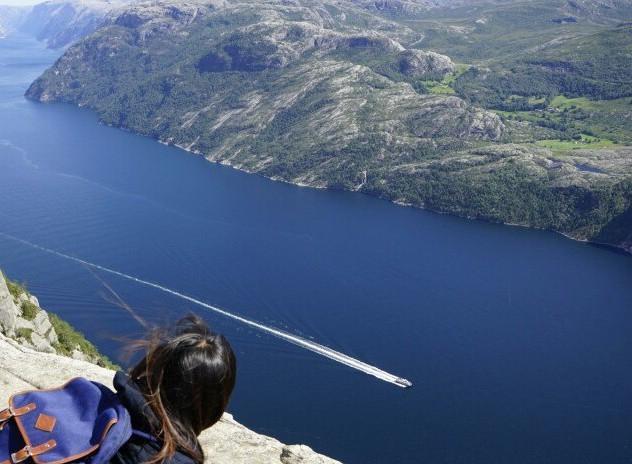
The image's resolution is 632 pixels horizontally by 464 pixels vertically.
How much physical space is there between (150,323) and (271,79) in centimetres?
17714

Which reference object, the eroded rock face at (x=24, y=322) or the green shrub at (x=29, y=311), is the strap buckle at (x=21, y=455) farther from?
the green shrub at (x=29, y=311)

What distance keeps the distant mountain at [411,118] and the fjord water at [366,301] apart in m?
13.3

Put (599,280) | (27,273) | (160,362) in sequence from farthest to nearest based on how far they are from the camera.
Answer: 1. (599,280)
2. (27,273)
3. (160,362)

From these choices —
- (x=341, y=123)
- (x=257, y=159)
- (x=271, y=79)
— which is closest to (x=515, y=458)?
(x=257, y=159)

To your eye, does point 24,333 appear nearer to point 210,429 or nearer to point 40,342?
point 40,342

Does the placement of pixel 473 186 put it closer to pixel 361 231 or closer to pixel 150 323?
pixel 361 231

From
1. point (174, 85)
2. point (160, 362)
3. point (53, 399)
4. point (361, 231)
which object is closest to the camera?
point (53, 399)

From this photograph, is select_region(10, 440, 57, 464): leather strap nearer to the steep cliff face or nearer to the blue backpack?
the blue backpack

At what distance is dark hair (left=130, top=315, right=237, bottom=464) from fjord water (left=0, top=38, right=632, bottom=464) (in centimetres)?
2226

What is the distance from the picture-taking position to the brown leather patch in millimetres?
2773

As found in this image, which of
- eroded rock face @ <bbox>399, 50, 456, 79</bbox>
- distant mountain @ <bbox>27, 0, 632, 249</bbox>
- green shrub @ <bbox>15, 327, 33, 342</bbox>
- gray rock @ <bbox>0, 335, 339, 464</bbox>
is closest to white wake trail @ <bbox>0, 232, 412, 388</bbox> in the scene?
green shrub @ <bbox>15, 327, 33, 342</bbox>

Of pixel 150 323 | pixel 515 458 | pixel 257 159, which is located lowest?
pixel 257 159

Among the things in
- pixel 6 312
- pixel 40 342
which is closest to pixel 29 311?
pixel 40 342

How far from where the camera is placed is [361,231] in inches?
3548
